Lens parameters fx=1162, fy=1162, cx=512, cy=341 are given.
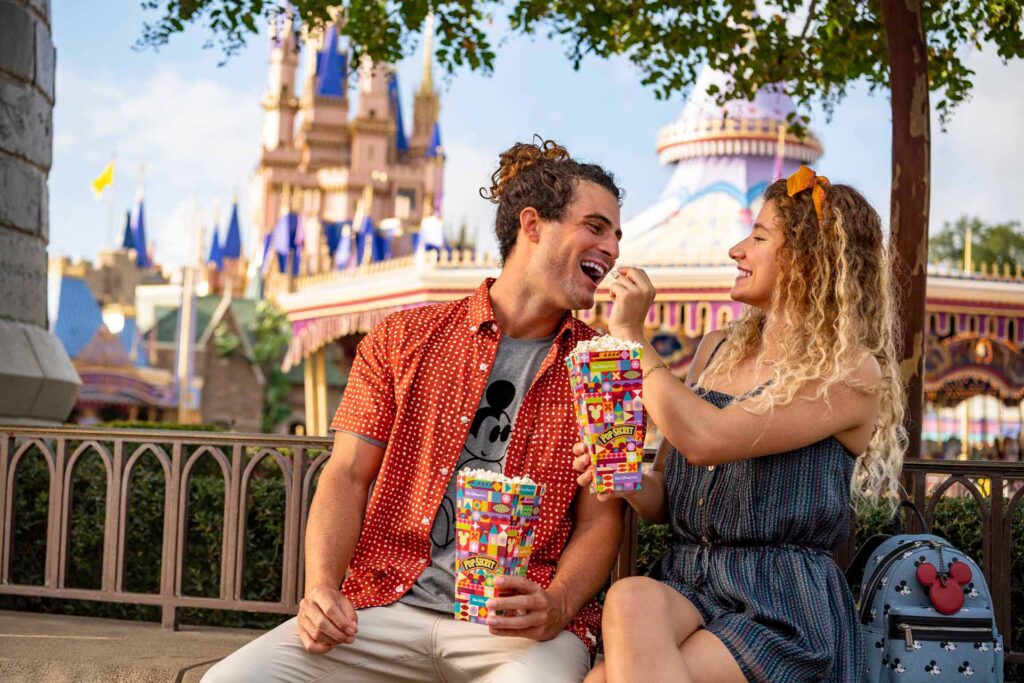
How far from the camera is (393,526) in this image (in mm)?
2998

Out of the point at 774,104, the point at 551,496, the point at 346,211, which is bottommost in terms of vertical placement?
the point at 551,496

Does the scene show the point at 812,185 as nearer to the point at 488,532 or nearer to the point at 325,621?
the point at 488,532

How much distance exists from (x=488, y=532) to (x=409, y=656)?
611mm

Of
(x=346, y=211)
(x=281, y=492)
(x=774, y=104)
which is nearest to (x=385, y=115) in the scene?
(x=346, y=211)

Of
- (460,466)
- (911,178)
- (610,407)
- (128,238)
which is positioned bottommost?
(460,466)

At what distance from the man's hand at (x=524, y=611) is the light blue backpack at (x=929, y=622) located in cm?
78

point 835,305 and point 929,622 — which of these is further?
point 835,305

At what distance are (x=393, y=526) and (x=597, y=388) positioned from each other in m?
0.82

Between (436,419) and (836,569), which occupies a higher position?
(436,419)

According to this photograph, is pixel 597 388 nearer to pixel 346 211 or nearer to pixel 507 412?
pixel 507 412

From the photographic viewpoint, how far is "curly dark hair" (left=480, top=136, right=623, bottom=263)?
313cm

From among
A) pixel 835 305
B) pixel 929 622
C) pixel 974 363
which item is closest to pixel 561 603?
pixel 929 622

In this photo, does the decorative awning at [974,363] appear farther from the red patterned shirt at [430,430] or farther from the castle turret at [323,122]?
the castle turret at [323,122]

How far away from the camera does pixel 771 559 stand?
277 cm
